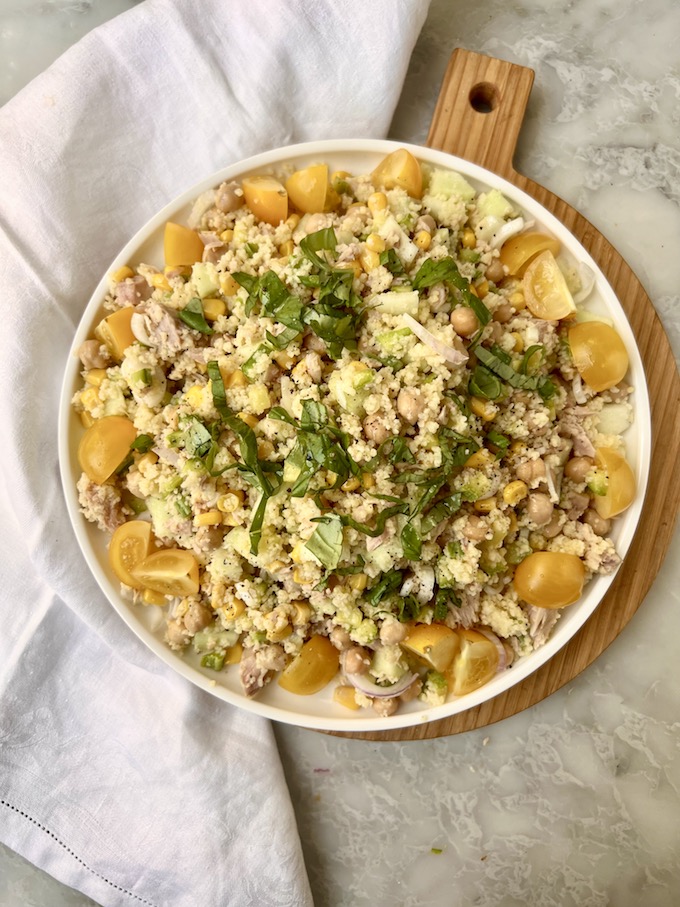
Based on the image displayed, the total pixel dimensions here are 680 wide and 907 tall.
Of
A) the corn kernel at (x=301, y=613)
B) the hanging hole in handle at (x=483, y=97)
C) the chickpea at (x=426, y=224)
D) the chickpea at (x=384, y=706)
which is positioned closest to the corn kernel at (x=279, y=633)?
the corn kernel at (x=301, y=613)

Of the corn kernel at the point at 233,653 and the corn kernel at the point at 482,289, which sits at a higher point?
the corn kernel at the point at 482,289

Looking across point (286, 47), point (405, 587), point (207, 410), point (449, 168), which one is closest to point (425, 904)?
point (405, 587)

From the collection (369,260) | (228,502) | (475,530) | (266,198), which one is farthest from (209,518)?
(266,198)

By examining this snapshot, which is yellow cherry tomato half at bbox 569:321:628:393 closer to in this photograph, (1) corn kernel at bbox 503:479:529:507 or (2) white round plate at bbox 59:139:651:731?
(2) white round plate at bbox 59:139:651:731

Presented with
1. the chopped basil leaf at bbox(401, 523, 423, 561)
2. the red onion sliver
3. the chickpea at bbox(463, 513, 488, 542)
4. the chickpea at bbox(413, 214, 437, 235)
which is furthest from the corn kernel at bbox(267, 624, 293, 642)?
the chickpea at bbox(413, 214, 437, 235)

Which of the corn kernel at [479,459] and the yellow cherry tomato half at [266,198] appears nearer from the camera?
the corn kernel at [479,459]

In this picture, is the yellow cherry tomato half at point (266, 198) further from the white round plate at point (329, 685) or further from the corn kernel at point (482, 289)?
the corn kernel at point (482, 289)
